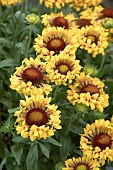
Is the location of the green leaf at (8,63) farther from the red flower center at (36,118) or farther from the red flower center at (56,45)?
the red flower center at (36,118)

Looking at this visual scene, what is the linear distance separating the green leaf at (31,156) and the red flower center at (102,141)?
194 mm

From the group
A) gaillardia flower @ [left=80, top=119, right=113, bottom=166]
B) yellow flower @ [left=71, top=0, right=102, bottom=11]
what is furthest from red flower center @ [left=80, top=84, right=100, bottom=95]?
yellow flower @ [left=71, top=0, right=102, bottom=11]

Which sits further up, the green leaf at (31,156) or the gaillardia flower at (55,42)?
the gaillardia flower at (55,42)

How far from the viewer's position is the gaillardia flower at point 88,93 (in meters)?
1.44

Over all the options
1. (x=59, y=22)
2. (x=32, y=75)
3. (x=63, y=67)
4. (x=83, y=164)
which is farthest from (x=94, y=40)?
(x=83, y=164)

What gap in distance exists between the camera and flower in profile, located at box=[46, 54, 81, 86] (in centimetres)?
147

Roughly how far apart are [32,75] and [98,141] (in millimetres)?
305

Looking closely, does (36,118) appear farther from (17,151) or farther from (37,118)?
(17,151)

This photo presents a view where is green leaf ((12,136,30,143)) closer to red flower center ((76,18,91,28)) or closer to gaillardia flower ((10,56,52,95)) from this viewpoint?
gaillardia flower ((10,56,52,95))

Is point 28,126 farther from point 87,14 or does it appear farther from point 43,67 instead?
point 87,14

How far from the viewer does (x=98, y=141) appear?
4.85 feet

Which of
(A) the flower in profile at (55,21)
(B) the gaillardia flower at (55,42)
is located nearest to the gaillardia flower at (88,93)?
(B) the gaillardia flower at (55,42)

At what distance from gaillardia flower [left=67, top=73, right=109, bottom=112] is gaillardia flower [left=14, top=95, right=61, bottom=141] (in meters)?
0.11

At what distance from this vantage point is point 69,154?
1.63m
